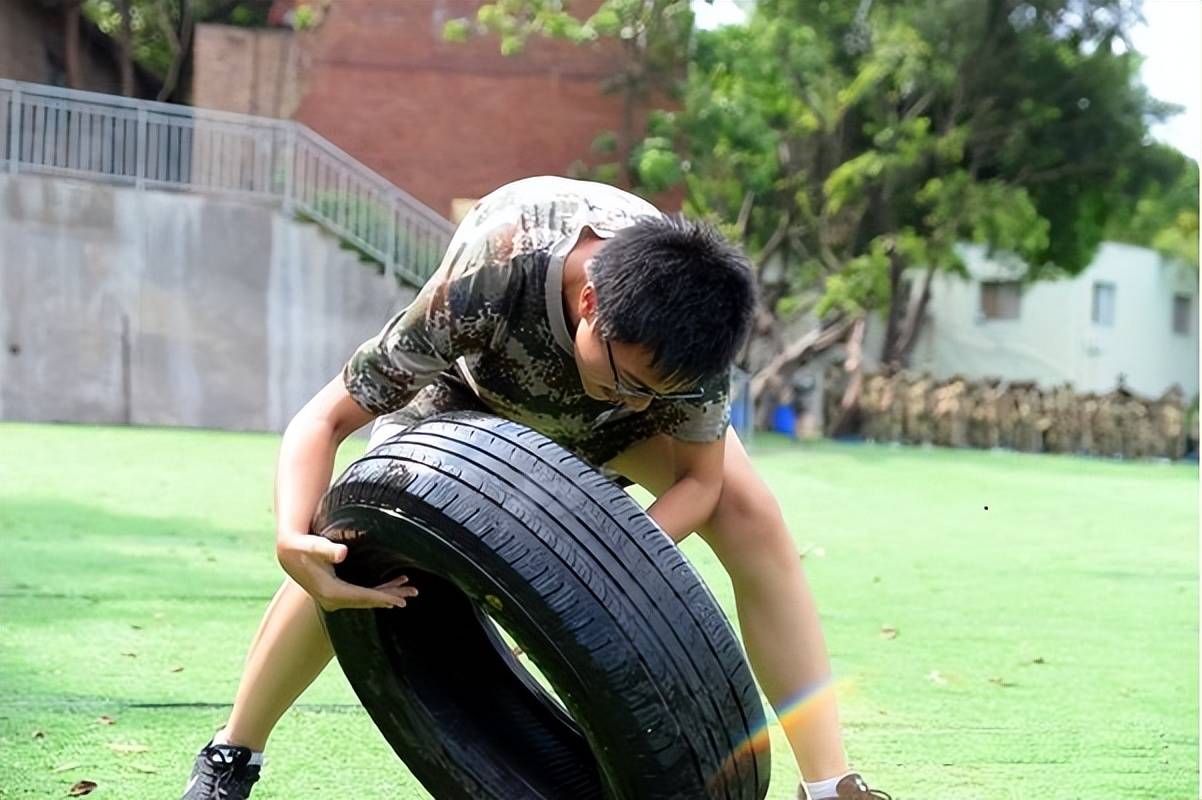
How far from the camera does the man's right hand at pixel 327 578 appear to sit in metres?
1.87

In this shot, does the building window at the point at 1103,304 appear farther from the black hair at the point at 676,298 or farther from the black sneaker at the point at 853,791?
the black hair at the point at 676,298

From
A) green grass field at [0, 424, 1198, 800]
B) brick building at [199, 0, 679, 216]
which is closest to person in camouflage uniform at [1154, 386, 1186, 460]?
brick building at [199, 0, 679, 216]

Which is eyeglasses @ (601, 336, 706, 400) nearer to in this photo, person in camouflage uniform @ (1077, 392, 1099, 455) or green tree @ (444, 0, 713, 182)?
green tree @ (444, 0, 713, 182)

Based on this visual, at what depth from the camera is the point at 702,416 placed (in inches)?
80.9

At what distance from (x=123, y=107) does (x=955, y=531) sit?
10.7m

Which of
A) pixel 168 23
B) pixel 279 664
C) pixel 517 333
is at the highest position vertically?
pixel 168 23

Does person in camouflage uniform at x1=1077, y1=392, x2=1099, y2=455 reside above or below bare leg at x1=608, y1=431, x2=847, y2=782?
below

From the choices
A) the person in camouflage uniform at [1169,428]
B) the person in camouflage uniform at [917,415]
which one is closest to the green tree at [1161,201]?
the person in camouflage uniform at [1169,428]

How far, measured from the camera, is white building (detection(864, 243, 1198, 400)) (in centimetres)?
3114

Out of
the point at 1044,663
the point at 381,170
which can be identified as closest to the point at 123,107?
the point at 381,170

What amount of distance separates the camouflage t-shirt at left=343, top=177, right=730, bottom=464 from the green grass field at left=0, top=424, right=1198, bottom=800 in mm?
859

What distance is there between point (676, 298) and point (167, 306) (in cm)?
1381

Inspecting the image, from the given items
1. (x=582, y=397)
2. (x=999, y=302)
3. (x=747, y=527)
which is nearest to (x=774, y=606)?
(x=747, y=527)

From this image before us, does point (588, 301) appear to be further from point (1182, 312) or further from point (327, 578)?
point (1182, 312)
